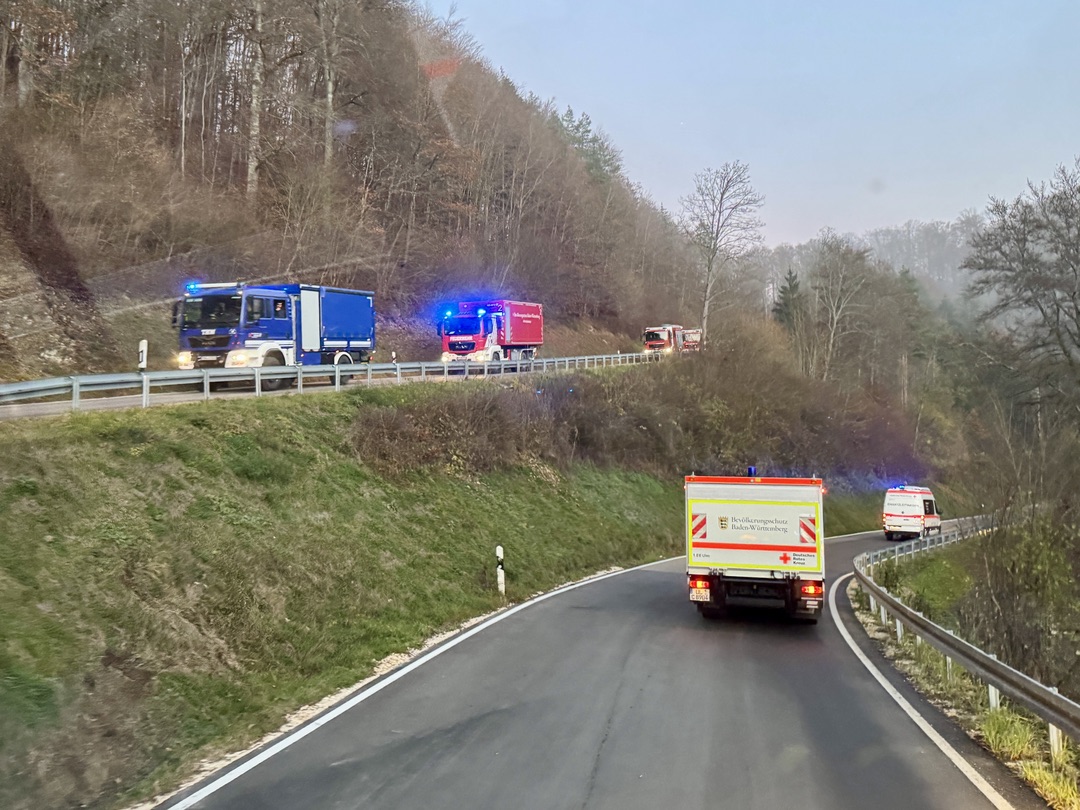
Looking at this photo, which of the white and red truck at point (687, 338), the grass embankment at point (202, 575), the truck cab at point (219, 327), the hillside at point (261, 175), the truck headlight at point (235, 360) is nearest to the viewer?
the grass embankment at point (202, 575)

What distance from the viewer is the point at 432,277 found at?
43281 mm

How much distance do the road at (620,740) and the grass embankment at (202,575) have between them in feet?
3.59

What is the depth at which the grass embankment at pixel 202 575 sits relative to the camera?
6590mm

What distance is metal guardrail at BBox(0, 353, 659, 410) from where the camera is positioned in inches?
515

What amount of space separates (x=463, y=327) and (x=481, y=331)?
868 mm

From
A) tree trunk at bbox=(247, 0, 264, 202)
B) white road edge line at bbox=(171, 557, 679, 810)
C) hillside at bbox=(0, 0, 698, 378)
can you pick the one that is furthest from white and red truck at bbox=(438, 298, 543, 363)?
white road edge line at bbox=(171, 557, 679, 810)

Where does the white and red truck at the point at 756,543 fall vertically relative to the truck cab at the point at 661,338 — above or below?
below

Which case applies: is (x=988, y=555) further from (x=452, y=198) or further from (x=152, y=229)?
(x=452, y=198)

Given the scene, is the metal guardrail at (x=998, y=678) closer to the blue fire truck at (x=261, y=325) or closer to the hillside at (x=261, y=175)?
the blue fire truck at (x=261, y=325)

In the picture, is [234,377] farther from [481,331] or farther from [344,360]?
[481,331]

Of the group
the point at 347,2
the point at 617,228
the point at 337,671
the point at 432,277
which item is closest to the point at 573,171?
the point at 617,228

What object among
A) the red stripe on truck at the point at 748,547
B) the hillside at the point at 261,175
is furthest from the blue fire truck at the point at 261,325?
the red stripe on truck at the point at 748,547

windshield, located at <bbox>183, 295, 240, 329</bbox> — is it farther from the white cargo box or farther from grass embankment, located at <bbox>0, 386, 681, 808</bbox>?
the white cargo box

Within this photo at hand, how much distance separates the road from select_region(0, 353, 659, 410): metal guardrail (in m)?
8.31
